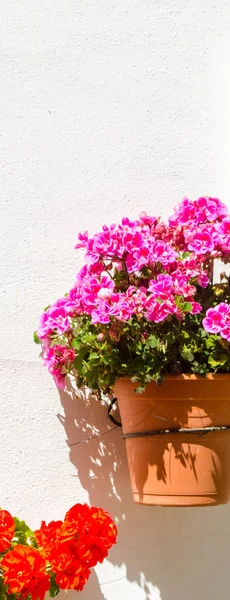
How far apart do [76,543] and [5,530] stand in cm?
16

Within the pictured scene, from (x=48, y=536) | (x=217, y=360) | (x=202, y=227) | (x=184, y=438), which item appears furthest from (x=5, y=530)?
(x=202, y=227)

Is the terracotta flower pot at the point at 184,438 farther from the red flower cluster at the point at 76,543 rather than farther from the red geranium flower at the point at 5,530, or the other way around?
the red geranium flower at the point at 5,530

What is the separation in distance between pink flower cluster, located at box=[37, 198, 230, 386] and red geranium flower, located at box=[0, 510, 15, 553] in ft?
1.20

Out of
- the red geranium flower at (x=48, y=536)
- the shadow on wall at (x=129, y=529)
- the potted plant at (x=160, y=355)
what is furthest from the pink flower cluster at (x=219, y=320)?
the red geranium flower at (x=48, y=536)

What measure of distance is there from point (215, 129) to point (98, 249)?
0.70 m

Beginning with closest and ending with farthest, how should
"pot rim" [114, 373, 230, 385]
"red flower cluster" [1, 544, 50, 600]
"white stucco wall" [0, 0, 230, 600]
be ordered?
"red flower cluster" [1, 544, 50, 600] < "pot rim" [114, 373, 230, 385] < "white stucco wall" [0, 0, 230, 600]

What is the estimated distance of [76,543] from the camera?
66.4 inches

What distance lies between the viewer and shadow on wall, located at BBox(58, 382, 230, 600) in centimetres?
200

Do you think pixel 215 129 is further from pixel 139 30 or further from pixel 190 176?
pixel 139 30

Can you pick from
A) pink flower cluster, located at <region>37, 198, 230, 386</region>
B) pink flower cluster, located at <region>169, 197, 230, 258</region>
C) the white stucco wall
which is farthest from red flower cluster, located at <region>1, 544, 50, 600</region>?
pink flower cluster, located at <region>169, 197, 230, 258</region>

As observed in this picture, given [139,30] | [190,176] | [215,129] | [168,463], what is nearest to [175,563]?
[168,463]

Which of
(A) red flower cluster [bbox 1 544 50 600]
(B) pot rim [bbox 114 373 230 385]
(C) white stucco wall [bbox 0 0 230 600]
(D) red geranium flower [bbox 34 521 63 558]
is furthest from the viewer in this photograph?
(C) white stucco wall [bbox 0 0 230 600]

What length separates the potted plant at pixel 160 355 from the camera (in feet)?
5.77

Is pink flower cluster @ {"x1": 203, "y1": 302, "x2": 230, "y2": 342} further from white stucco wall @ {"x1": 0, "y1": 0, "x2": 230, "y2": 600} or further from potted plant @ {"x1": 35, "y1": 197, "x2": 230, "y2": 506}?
white stucco wall @ {"x1": 0, "y1": 0, "x2": 230, "y2": 600}
